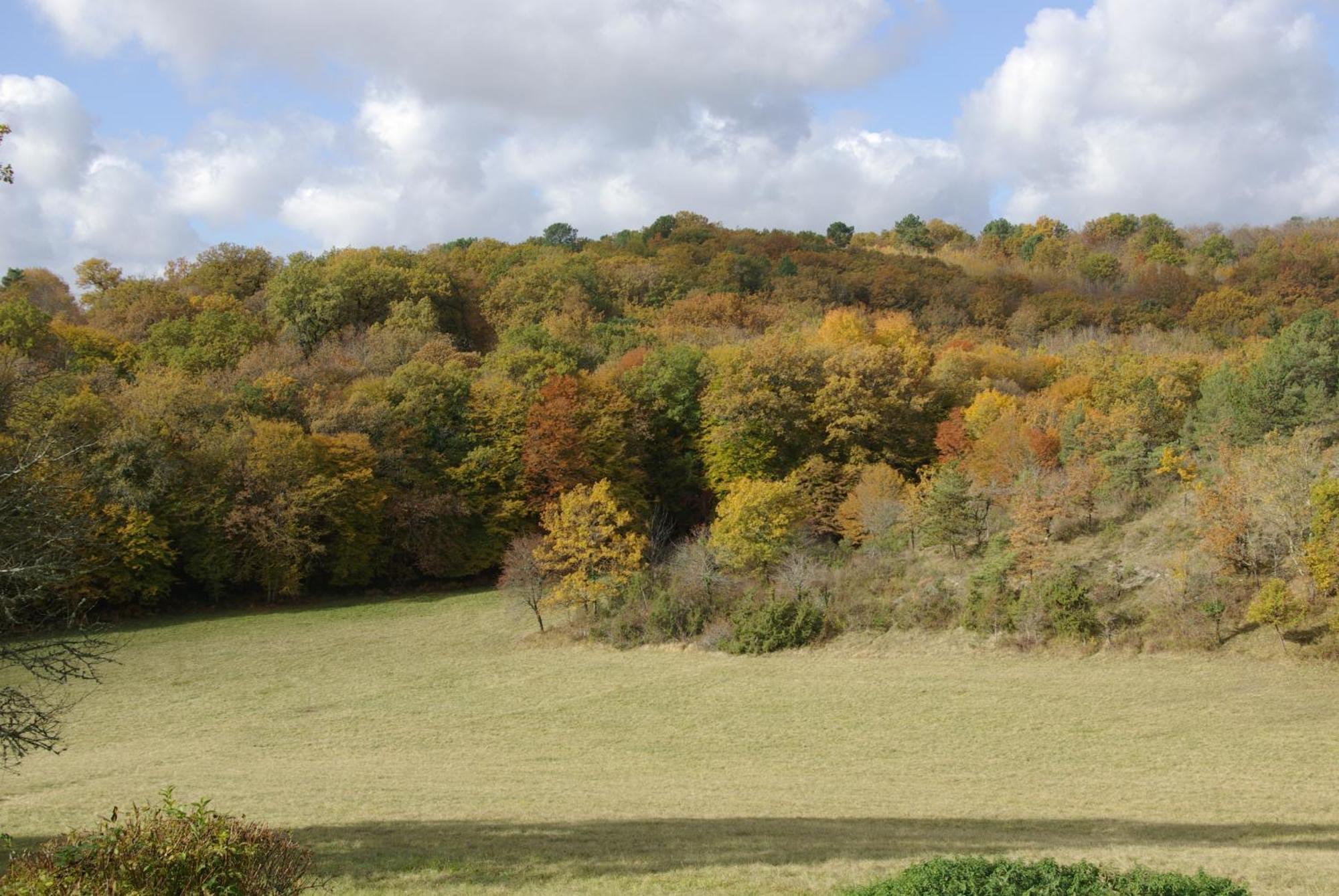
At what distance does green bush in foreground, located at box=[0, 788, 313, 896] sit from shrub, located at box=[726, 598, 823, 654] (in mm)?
32127

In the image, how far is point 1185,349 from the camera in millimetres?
79312

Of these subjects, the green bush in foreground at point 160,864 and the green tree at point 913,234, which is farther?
the green tree at point 913,234

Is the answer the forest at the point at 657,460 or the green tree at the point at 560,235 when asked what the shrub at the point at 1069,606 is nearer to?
the forest at the point at 657,460

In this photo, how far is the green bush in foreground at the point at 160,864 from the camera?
22.9ft

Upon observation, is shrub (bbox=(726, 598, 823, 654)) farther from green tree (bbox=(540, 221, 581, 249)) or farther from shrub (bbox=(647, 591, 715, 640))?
green tree (bbox=(540, 221, 581, 249))

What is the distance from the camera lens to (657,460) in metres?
63.4

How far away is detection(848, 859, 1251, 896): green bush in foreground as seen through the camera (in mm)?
8234

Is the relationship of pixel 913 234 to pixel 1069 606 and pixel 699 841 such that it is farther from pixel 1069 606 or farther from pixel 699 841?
pixel 699 841

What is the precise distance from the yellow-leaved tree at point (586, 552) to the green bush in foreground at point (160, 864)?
34647mm

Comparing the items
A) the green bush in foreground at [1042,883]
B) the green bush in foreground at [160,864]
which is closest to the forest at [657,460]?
the green bush in foreground at [160,864]

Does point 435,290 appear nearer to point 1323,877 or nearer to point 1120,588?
point 1120,588

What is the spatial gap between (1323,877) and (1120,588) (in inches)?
1037

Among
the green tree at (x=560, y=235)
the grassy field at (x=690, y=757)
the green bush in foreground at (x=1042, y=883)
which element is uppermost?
the green tree at (x=560, y=235)

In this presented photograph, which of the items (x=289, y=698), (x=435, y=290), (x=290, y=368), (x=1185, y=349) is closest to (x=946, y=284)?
(x=1185, y=349)
